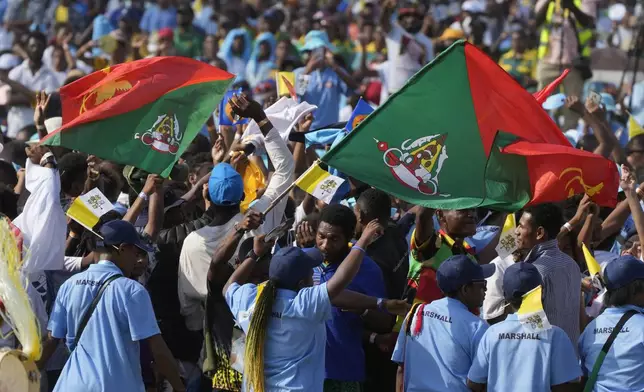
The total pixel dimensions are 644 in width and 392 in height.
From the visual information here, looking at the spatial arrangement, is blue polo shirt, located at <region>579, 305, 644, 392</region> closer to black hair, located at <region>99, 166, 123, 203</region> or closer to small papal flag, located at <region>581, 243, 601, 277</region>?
small papal flag, located at <region>581, 243, 601, 277</region>

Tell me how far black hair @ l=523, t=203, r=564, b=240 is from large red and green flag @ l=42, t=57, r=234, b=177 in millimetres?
2634

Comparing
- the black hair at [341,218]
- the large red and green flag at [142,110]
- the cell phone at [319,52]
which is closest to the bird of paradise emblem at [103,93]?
the large red and green flag at [142,110]

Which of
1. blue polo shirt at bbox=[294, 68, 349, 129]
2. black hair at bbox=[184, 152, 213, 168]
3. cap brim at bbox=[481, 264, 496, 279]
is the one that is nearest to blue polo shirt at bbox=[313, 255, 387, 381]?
cap brim at bbox=[481, 264, 496, 279]

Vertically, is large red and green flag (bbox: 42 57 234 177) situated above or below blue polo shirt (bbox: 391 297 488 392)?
above

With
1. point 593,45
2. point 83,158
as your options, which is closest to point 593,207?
point 83,158

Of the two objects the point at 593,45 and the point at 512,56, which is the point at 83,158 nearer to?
the point at 512,56

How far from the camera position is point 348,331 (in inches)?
322

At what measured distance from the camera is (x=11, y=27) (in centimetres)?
2214

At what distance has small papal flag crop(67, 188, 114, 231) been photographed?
27.9ft

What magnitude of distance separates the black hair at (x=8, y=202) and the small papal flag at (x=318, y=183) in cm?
233

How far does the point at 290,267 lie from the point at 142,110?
2.75m

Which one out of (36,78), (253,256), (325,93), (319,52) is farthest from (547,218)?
(36,78)

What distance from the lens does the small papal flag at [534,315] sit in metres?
7.23

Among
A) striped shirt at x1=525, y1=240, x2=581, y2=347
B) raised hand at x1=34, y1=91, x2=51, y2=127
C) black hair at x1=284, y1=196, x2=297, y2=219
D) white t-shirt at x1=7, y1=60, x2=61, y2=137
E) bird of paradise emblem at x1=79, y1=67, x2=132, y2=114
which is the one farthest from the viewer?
white t-shirt at x1=7, y1=60, x2=61, y2=137
